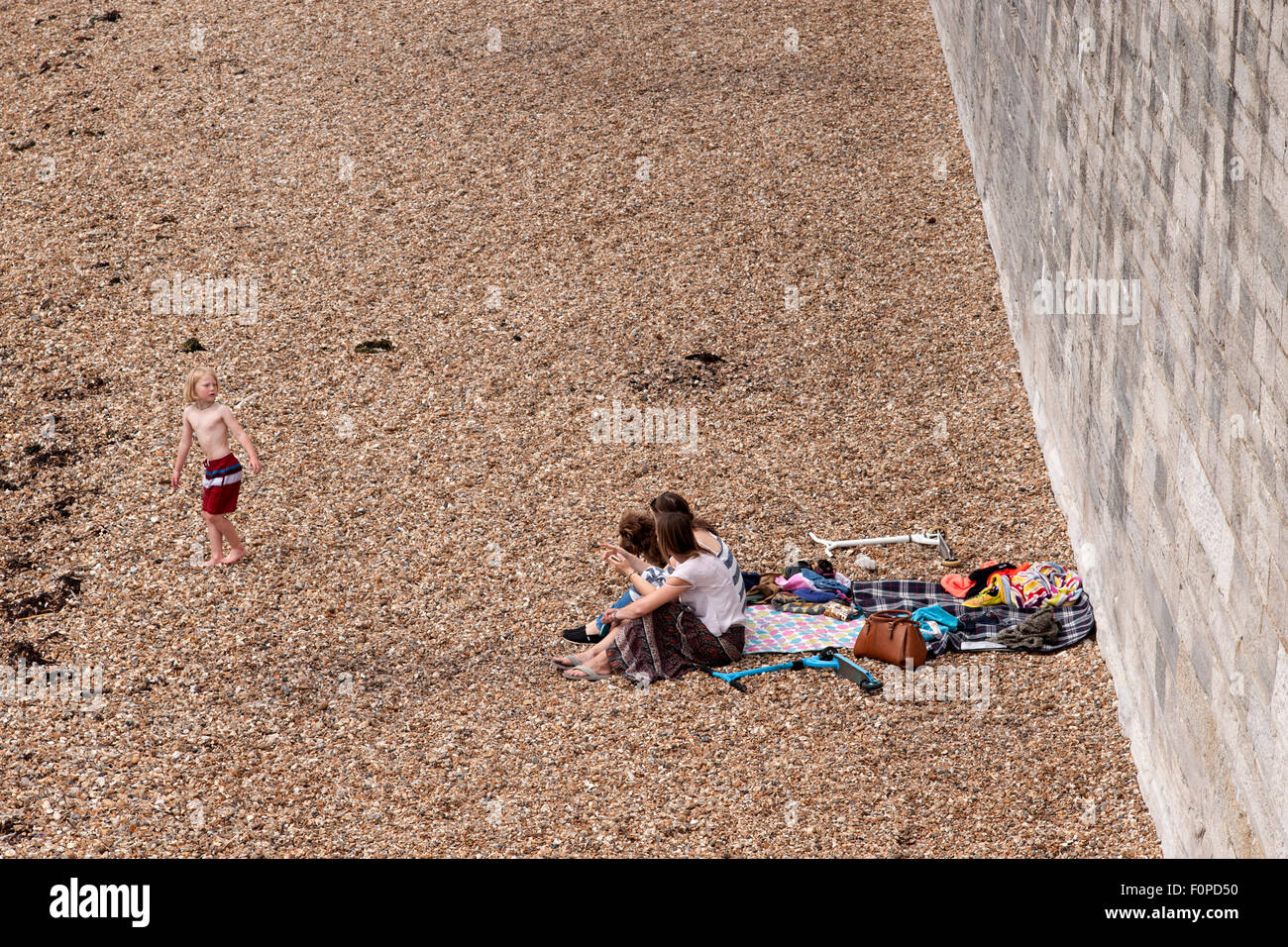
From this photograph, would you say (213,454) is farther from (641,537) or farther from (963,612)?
(963,612)

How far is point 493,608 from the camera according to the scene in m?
7.83

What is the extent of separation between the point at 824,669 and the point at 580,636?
1.45 m

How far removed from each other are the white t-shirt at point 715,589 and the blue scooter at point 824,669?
0.27 meters

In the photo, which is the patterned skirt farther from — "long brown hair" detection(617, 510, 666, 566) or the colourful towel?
"long brown hair" detection(617, 510, 666, 566)

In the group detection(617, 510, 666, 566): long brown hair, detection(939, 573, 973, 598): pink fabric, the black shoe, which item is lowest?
the black shoe

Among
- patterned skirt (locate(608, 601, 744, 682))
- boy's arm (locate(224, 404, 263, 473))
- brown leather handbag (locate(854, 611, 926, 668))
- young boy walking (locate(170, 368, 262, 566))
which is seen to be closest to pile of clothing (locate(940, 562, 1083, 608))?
brown leather handbag (locate(854, 611, 926, 668))

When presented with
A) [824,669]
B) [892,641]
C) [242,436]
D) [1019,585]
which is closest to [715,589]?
[824,669]

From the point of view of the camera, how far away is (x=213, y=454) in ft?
26.7

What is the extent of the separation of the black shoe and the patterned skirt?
0.30 meters

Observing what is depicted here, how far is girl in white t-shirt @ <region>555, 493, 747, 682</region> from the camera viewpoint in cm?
703

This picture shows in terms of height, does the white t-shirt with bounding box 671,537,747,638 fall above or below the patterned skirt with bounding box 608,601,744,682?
above

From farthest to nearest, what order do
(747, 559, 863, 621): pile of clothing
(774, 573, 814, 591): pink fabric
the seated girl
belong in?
(774, 573, 814, 591): pink fabric
(747, 559, 863, 621): pile of clothing
the seated girl

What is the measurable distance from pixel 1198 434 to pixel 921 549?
306 centimetres

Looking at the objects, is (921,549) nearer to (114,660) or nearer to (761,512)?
(761,512)
